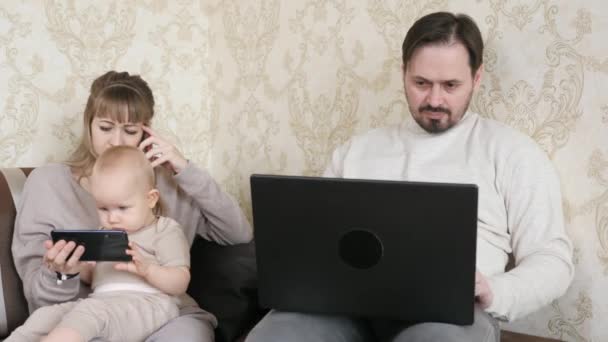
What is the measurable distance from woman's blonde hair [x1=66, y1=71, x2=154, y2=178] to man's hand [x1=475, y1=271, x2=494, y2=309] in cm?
102

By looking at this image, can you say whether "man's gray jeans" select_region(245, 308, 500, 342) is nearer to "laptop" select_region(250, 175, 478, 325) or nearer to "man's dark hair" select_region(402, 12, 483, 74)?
"laptop" select_region(250, 175, 478, 325)

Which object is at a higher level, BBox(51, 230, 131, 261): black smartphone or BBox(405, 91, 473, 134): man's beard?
BBox(405, 91, 473, 134): man's beard

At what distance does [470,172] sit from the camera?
1.68 meters

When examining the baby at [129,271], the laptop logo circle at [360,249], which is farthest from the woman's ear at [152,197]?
the laptop logo circle at [360,249]

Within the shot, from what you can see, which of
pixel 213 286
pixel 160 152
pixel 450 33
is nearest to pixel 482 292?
Result: pixel 450 33

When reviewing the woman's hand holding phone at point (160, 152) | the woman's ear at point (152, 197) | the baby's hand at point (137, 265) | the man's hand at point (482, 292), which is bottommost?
the man's hand at point (482, 292)

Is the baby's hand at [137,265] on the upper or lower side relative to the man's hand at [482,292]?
upper

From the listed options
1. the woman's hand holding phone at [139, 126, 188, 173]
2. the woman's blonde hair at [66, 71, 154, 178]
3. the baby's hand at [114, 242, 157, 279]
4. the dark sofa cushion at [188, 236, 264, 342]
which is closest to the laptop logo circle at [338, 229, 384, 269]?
the baby's hand at [114, 242, 157, 279]

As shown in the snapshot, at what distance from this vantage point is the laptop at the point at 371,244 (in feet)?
3.94

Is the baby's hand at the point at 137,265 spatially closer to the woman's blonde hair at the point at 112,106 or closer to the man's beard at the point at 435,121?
the woman's blonde hair at the point at 112,106

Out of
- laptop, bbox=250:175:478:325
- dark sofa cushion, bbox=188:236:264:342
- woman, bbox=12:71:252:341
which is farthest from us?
dark sofa cushion, bbox=188:236:264:342

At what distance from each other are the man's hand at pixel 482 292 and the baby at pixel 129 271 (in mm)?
698

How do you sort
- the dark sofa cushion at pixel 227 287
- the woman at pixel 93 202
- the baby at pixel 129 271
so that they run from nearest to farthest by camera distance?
1. the baby at pixel 129 271
2. the woman at pixel 93 202
3. the dark sofa cushion at pixel 227 287

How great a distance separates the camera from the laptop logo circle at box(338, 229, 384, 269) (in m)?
1.24
